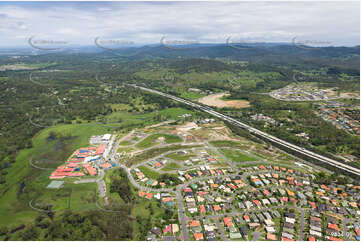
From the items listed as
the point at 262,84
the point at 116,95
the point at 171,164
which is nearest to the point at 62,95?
Answer: the point at 116,95

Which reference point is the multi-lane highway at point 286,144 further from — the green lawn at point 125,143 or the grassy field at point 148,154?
the green lawn at point 125,143

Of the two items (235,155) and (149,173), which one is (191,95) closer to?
(235,155)

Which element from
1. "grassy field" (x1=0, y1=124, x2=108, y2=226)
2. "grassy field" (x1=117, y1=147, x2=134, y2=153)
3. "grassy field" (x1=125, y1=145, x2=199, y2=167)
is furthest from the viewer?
"grassy field" (x1=117, y1=147, x2=134, y2=153)

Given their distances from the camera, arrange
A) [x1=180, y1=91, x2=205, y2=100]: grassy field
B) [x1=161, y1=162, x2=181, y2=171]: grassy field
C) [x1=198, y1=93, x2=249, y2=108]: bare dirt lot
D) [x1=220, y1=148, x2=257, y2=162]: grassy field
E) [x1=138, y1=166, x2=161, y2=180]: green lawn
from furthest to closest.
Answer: [x1=180, y1=91, x2=205, y2=100]: grassy field < [x1=198, y1=93, x2=249, y2=108]: bare dirt lot < [x1=220, y1=148, x2=257, y2=162]: grassy field < [x1=161, y1=162, x2=181, y2=171]: grassy field < [x1=138, y1=166, x2=161, y2=180]: green lawn

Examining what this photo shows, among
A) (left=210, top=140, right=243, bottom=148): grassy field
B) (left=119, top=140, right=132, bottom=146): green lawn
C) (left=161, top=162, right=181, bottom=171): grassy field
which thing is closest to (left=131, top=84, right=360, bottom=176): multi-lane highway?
(left=210, top=140, right=243, bottom=148): grassy field

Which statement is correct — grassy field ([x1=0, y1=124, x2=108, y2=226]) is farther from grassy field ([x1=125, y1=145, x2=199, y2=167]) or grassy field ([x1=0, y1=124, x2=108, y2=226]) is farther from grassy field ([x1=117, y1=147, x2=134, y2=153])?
grassy field ([x1=117, y1=147, x2=134, y2=153])

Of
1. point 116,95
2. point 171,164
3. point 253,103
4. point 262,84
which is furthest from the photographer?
point 262,84

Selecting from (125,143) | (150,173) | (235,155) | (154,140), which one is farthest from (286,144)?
(125,143)

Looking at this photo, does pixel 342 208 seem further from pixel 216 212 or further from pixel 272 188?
pixel 216 212
